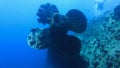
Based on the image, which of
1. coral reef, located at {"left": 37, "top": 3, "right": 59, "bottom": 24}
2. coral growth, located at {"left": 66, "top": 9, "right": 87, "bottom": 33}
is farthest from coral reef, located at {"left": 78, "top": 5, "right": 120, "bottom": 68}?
coral reef, located at {"left": 37, "top": 3, "right": 59, "bottom": 24}

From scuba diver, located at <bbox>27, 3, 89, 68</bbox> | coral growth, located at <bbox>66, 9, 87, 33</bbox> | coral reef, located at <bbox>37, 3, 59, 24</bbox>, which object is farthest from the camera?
coral reef, located at <bbox>37, 3, 59, 24</bbox>

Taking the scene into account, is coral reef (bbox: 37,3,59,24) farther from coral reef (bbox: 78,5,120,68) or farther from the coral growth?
coral reef (bbox: 78,5,120,68)

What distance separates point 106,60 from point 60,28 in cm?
166

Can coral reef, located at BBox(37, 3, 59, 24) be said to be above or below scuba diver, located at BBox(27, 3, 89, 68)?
above

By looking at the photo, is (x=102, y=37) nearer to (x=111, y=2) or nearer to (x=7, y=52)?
(x=111, y=2)

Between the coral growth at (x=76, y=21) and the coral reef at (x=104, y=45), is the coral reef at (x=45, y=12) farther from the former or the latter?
the coral reef at (x=104, y=45)

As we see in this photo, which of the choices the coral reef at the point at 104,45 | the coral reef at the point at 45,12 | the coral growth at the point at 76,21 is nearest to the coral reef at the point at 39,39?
the coral reef at the point at 45,12

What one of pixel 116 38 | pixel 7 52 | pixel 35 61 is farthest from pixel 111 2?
pixel 116 38

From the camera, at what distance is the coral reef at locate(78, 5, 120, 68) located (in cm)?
629

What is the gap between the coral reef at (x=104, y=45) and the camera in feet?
20.6

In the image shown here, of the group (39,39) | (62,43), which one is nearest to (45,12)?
(39,39)

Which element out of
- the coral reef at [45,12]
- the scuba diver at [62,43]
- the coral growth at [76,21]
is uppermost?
the coral reef at [45,12]

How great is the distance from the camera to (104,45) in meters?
6.98

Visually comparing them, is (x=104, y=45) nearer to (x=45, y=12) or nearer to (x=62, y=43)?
(x=62, y=43)
